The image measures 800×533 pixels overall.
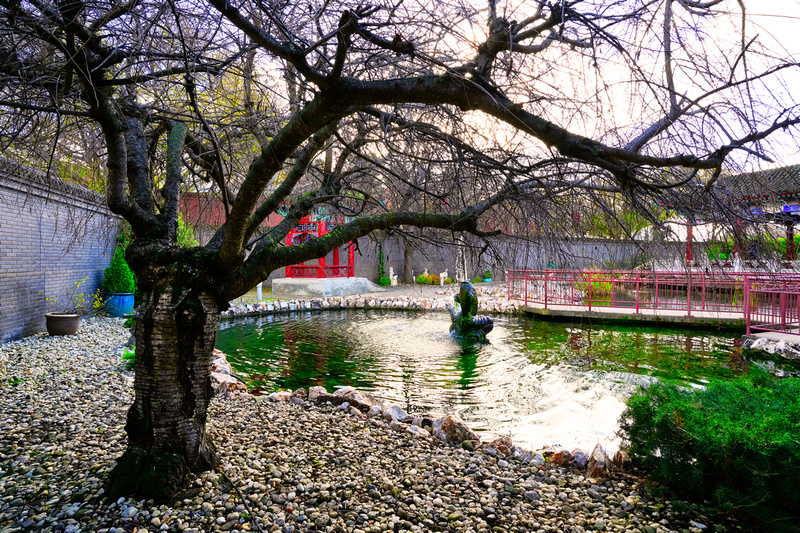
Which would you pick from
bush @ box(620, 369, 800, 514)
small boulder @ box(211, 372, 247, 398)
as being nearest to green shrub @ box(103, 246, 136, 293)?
small boulder @ box(211, 372, 247, 398)

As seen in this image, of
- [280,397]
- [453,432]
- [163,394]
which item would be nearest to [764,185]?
[453,432]

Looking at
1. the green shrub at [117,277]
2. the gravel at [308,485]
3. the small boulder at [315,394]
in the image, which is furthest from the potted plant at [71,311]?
the small boulder at [315,394]

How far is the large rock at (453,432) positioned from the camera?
12.7 ft

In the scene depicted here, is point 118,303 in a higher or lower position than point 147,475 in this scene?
higher

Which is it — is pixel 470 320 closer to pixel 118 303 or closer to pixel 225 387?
pixel 225 387

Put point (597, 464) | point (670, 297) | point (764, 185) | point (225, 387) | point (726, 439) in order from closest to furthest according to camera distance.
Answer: point (764, 185), point (726, 439), point (597, 464), point (225, 387), point (670, 297)

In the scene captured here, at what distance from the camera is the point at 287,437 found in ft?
12.1

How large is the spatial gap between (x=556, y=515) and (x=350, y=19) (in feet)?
9.35

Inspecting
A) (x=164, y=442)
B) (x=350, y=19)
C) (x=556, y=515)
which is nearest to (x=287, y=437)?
(x=164, y=442)

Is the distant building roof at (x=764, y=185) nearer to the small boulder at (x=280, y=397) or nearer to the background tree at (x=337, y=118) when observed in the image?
the background tree at (x=337, y=118)

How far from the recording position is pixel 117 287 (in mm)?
10977

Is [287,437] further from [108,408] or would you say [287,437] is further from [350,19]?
[350,19]

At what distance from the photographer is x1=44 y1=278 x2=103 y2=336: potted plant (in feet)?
26.2

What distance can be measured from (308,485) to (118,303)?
407 inches
